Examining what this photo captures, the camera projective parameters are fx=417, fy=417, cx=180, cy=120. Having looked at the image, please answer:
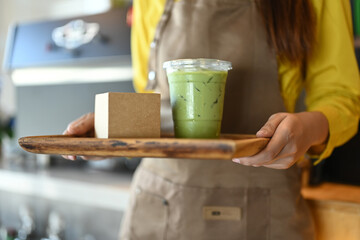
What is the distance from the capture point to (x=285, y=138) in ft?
2.14

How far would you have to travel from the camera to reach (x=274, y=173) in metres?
0.90

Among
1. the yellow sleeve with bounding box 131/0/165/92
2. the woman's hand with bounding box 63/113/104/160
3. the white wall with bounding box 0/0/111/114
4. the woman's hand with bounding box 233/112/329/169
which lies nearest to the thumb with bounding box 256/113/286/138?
the woman's hand with bounding box 233/112/329/169

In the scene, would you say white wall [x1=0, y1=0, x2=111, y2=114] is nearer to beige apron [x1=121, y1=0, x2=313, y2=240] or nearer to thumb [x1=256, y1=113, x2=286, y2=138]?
beige apron [x1=121, y1=0, x2=313, y2=240]

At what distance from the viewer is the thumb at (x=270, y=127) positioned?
25.3 inches

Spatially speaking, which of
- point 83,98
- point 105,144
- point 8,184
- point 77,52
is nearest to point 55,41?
point 77,52

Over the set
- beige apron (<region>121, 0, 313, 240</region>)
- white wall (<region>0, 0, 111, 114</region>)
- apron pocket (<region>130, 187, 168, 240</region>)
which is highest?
white wall (<region>0, 0, 111, 114</region>)

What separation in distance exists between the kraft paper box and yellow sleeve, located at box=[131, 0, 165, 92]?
35 centimetres

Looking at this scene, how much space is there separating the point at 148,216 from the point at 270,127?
450 millimetres

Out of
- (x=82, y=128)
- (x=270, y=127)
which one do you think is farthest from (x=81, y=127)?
(x=270, y=127)

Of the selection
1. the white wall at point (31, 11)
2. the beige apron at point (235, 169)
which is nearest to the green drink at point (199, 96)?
the beige apron at point (235, 169)

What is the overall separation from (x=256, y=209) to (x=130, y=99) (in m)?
0.39

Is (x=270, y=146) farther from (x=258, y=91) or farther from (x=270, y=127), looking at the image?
(x=258, y=91)

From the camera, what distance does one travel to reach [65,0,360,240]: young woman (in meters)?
0.85

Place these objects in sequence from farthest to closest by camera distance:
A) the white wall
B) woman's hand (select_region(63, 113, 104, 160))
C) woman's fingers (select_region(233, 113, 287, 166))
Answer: the white wall
woman's hand (select_region(63, 113, 104, 160))
woman's fingers (select_region(233, 113, 287, 166))
